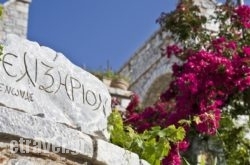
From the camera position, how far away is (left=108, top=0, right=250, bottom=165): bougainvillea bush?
6.71 meters

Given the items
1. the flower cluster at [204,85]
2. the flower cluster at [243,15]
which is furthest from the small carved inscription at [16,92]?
the flower cluster at [243,15]

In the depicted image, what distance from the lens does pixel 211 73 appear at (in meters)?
6.90

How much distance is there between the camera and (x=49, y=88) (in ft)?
12.7

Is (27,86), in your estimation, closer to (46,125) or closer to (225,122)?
(46,125)

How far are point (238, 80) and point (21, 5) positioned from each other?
7.70m

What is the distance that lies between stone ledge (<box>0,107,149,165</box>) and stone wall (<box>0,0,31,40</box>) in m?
9.56

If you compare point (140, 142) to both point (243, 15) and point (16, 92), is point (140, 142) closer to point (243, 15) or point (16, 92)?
point (16, 92)

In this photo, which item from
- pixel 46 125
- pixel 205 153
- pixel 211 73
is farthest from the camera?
pixel 211 73

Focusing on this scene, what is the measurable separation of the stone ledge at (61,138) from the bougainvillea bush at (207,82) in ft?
6.15

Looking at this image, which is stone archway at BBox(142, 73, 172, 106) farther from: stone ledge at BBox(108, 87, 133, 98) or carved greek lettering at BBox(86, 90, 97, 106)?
carved greek lettering at BBox(86, 90, 97, 106)

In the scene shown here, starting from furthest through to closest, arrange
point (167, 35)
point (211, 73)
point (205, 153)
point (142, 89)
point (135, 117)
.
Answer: point (142, 89), point (167, 35), point (135, 117), point (211, 73), point (205, 153)

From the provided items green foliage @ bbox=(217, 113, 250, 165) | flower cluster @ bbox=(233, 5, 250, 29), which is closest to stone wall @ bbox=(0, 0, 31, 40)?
flower cluster @ bbox=(233, 5, 250, 29)

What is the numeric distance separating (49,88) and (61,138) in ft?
1.04

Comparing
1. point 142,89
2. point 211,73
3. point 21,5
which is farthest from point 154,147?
point 21,5
